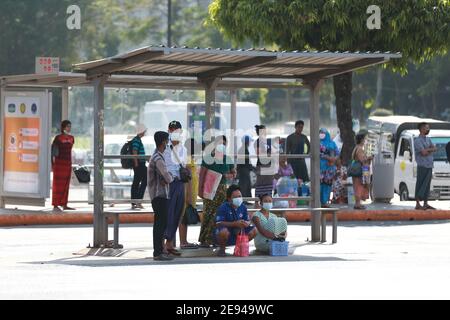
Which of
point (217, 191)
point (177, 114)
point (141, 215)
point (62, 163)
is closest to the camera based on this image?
point (217, 191)

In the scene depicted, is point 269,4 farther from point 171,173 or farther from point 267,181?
point 171,173

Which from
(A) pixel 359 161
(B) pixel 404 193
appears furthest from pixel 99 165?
(B) pixel 404 193

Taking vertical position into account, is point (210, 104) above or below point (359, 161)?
above

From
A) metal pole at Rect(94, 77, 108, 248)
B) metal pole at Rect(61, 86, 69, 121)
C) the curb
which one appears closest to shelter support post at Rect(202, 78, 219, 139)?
metal pole at Rect(94, 77, 108, 248)

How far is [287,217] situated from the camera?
88.8 ft

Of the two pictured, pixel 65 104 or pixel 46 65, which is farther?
pixel 65 104

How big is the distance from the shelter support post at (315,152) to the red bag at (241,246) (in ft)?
9.29

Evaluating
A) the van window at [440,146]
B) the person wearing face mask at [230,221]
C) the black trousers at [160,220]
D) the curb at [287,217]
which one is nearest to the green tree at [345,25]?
the curb at [287,217]

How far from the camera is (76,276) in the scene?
15.9m

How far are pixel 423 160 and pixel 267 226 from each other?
32.6ft

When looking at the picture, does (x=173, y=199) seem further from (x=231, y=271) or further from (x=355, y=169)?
(x=355, y=169)

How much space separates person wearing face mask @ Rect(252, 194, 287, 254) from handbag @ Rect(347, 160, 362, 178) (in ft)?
30.6

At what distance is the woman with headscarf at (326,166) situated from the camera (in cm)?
2741

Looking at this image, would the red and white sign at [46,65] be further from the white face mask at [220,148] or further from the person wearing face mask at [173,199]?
the person wearing face mask at [173,199]
